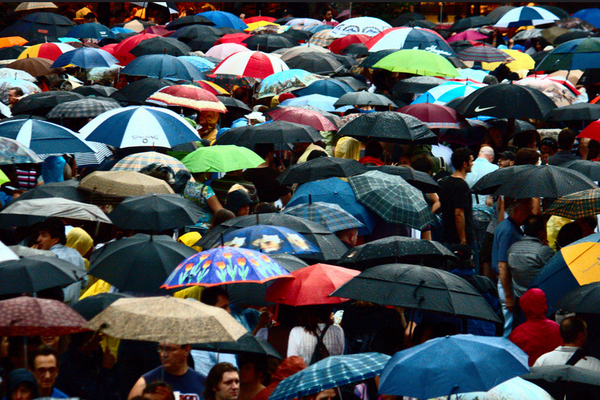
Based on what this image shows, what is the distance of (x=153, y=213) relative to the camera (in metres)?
A: 7.43

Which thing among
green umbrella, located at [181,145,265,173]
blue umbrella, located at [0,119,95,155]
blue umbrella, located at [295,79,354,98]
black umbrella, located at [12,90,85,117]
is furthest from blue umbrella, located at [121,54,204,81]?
green umbrella, located at [181,145,265,173]

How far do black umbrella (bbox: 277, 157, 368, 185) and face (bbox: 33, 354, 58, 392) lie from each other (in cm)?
418

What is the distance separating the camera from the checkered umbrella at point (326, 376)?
183 inches

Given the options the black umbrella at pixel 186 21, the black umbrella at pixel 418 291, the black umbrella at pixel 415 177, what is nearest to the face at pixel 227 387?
the black umbrella at pixel 418 291

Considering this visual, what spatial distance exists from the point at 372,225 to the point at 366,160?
1.78m

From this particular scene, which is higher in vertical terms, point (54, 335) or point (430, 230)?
point (54, 335)

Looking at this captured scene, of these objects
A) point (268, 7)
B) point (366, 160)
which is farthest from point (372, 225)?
point (268, 7)

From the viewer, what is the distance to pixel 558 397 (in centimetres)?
530

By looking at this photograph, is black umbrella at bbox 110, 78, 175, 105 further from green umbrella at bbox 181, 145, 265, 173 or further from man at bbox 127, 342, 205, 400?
man at bbox 127, 342, 205, 400

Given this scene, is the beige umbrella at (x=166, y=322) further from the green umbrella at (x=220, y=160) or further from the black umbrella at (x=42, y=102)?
the black umbrella at (x=42, y=102)

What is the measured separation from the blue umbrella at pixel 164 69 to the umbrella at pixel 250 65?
72 cm

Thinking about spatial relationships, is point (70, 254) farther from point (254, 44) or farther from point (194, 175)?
point (254, 44)

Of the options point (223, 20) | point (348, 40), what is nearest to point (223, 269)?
point (348, 40)

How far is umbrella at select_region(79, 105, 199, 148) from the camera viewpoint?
9477mm
